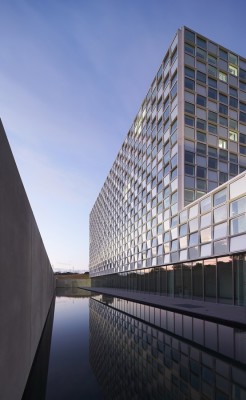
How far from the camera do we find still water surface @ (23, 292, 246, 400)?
22.8ft

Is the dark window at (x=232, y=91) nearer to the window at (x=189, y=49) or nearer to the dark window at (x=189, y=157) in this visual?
the window at (x=189, y=49)

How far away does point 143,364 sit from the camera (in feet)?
29.4

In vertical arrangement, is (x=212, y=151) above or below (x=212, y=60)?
below

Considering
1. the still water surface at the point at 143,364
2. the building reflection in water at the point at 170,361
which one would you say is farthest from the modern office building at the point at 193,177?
the still water surface at the point at 143,364

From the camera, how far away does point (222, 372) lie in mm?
7895

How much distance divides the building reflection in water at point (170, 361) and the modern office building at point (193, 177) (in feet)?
39.4

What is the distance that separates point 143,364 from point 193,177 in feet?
89.9

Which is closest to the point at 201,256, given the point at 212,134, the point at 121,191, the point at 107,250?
the point at 212,134

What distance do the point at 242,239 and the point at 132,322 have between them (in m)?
11.3

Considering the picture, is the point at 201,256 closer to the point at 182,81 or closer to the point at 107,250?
the point at 182,81

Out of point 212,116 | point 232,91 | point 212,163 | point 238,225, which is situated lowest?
point 238,225

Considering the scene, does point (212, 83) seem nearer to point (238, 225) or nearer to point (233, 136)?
point (233, 136)

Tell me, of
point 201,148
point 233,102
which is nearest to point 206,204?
point 201,148

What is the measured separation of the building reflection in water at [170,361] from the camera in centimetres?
693
